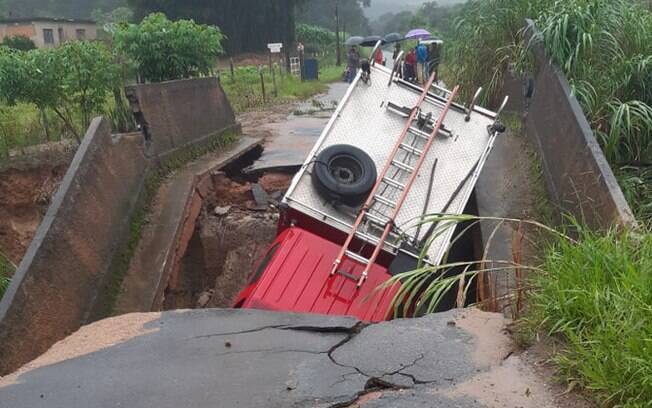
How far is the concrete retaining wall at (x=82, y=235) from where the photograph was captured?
4.20 meters

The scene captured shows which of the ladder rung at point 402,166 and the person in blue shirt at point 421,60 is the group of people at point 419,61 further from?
the ladder rung at point 402,166

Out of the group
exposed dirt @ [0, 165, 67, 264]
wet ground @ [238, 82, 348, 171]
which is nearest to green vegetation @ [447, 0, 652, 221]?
wet ground @ [238, 82, 348, 171]

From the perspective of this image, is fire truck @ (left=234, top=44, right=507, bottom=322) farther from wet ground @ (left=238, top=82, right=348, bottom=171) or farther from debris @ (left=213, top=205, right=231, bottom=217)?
wet ground @ (left=238, top=82, right=348, bottom=171)

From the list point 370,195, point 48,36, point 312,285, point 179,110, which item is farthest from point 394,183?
point 48,36

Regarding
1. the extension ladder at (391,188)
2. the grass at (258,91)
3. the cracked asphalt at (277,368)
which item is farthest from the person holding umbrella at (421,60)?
the cracked asphalt at (277,368)

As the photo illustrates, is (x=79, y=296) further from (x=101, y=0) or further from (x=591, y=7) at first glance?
(x=101, y=0)

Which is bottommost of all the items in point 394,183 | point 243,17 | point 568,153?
point 394,183

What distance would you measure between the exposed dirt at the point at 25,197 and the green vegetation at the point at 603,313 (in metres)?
6.73

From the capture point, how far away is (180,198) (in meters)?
7.58

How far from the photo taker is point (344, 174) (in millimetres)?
6477

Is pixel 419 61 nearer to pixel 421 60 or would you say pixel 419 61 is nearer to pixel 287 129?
pixel 421 60

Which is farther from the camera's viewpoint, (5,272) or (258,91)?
(258,91)

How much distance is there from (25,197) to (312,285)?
4.72 meters

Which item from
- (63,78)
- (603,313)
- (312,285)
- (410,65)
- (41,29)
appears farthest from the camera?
(41,29)
